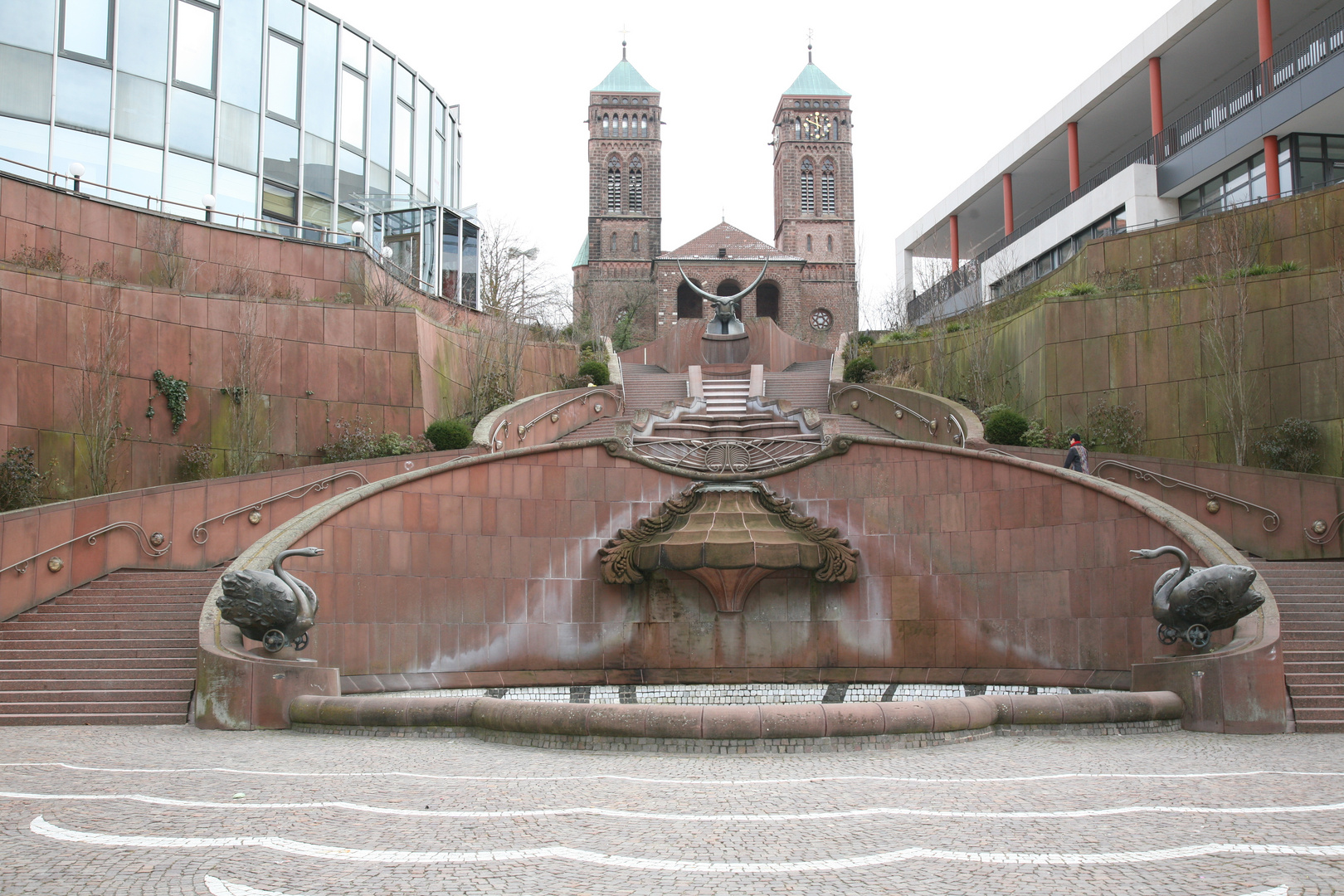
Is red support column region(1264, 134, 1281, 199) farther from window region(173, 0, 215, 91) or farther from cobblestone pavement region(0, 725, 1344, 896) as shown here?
window region(173, 0, 215, 91)

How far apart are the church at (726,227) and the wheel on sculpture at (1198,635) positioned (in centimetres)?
6909

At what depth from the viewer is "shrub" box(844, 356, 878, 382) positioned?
3002 cm

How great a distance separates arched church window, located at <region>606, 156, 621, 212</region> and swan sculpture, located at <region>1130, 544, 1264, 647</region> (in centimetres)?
8471

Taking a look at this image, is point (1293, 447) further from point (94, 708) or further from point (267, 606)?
point (94, 708)

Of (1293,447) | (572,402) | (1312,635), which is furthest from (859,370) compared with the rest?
(1312,635)

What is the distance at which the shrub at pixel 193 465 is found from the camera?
66.6 ft

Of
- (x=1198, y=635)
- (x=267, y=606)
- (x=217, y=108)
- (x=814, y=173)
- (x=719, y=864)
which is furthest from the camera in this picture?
(x=814, y=173)

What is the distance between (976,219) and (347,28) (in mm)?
28564

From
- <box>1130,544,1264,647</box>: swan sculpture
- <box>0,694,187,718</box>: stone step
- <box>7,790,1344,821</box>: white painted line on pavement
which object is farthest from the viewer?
<box>0,694,187,718</box>: stone step

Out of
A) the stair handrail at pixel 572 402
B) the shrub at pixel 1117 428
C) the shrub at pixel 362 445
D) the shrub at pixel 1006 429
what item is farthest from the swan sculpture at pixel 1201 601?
the stair handrail at pixel 572 402

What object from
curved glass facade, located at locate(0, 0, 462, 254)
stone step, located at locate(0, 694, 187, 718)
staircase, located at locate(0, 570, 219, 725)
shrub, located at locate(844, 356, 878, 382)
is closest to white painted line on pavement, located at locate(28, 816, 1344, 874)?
stone step, located at locate(0, 694, 187, 718)

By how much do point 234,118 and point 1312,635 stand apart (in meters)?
30.6

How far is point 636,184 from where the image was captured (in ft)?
308

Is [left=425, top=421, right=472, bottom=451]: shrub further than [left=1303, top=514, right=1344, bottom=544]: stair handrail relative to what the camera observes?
Yes
